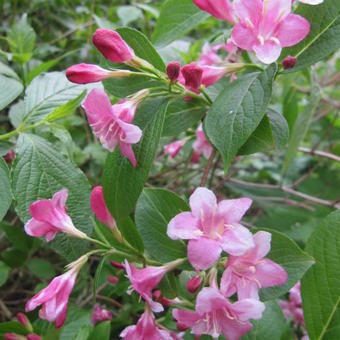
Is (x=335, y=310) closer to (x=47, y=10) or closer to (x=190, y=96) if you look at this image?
(x=190, y=96)

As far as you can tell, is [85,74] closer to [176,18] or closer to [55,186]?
[55,186]

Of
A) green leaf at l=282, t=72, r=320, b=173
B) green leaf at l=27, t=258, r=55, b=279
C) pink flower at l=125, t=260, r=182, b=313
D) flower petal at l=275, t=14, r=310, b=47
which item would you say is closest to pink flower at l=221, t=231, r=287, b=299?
pink flower at l=125, t=260, r=182, b=313

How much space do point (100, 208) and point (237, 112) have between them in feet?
0.97

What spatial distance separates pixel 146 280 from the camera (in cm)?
75

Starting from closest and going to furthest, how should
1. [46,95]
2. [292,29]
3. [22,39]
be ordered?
[292,29], [46,95], [22,39]

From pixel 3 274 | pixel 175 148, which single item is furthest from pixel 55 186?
pixel 175 148

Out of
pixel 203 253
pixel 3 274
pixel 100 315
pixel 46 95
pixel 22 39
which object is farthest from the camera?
pixel 22 39

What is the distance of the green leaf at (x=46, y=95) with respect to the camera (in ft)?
3.19

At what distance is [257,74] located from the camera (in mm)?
833

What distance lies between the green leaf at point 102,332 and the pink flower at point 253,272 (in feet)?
0.97

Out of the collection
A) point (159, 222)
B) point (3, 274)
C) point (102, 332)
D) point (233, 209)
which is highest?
point (233, 209)

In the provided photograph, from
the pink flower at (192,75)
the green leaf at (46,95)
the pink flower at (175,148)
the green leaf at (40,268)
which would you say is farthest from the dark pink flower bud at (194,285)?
the pink flower at (175,148)

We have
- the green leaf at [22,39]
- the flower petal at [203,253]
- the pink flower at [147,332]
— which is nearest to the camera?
the flower petal at [203,253]

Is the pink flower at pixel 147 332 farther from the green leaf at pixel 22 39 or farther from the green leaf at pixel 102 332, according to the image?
the green leaf at pixel 22 39
